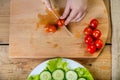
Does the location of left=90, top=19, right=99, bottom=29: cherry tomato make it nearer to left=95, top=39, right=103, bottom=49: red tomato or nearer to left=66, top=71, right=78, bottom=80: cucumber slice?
left=95, top=39, right=103, bottom=49: red tomato

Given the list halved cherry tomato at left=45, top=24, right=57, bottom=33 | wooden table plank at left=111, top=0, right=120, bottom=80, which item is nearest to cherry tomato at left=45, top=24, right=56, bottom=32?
halved cherry tomato at left=45, top=24, right=57, bottom=33

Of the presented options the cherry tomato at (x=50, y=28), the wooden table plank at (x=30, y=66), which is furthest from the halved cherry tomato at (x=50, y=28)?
the wooden table plank at (x=30, y=66)

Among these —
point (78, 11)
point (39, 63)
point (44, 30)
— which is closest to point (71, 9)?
point (78, 11)

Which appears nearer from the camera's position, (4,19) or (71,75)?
(71,75)

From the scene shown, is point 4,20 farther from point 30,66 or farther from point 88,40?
point 88,40

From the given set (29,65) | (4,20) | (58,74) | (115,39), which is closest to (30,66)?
(29,65)

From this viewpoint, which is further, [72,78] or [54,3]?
[54,3]

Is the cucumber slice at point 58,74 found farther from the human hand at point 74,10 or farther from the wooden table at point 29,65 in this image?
the human hand at point 74,10

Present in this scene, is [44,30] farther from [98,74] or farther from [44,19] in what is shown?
[98,74]
